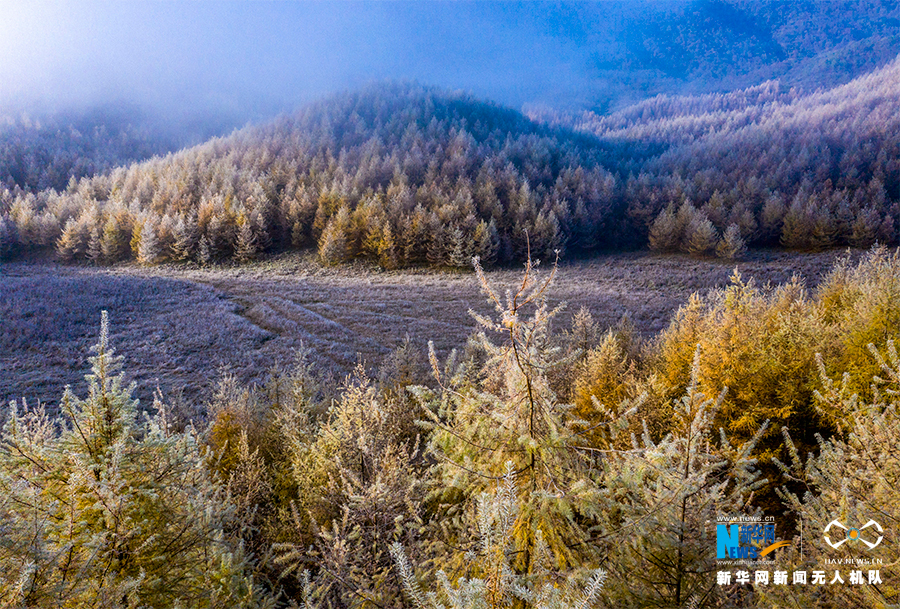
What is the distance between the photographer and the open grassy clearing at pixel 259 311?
62.1 feet

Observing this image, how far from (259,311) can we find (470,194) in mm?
30450

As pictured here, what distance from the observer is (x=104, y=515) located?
3189 millimetres

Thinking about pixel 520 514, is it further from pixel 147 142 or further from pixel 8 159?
pixel 147 142

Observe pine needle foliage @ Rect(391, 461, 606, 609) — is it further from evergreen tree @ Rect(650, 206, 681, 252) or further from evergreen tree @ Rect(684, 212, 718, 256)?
evergreen tree @ Rect(650, 206, 681, 252)

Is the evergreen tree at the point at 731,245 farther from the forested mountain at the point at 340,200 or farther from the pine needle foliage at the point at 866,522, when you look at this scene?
the pine needle foliage at the point at 866,522

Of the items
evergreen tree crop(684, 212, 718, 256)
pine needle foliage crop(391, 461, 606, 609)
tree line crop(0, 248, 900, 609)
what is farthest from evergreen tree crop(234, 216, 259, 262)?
evergreen tree crop(684, 212, 718, 256)

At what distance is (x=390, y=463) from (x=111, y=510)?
3950mm

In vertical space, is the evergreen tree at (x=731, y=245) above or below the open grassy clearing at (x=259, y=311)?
above

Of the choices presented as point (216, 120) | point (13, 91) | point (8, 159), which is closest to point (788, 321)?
point (8, 159)

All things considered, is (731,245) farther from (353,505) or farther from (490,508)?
(490,508)

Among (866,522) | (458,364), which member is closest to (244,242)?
(458,364)

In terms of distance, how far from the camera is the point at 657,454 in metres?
2.36

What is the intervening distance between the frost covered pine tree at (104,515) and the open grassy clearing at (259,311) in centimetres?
1288

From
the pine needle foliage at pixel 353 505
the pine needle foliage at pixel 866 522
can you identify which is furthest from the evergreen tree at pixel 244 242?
the pine needle foliage at pixel 866 522
